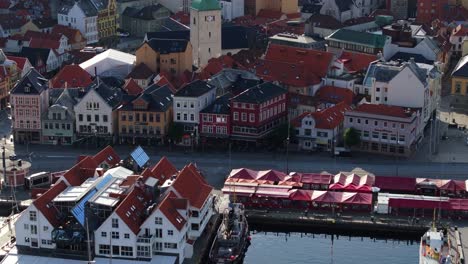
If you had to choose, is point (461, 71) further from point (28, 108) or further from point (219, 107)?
point (28, 108)

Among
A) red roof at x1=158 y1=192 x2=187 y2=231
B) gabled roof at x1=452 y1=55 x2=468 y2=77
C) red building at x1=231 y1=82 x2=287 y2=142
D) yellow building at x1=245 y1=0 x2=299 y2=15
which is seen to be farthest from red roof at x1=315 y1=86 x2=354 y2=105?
yellow building at x1=245 y1=0 x2=299 y2=15

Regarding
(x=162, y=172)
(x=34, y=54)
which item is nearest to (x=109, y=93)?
(x=162, y=172)

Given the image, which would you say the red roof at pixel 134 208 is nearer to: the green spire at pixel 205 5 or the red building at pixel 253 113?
the red building at pixel 253 113

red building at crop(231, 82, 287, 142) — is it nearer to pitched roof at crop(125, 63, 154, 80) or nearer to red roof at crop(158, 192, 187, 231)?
pitched roof at crop(125, 63, 154, 80)

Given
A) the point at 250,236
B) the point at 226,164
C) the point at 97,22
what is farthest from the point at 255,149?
the point at 97,22

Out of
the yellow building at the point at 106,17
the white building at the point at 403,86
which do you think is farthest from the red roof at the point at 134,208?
the yellow building at the point at 106,17

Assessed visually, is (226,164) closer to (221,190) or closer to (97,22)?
(221,190)

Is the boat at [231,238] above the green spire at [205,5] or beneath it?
beneath
